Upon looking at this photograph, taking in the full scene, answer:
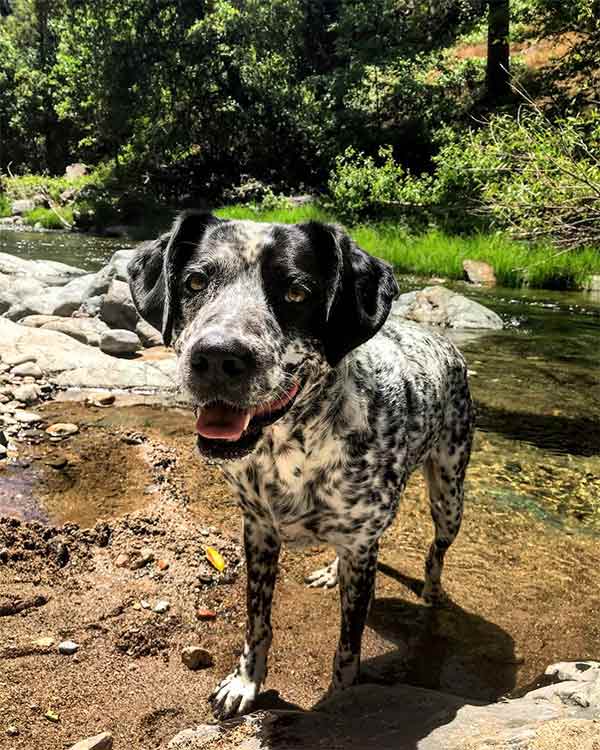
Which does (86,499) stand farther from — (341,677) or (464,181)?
(464,181)

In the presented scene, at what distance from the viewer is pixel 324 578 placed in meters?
3.93

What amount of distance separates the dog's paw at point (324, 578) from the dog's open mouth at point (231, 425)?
6.10 feet

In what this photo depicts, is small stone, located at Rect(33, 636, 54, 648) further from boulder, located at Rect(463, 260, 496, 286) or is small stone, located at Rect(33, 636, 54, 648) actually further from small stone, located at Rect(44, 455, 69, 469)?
boulder, located at Rect(463, 260, 496, 286)

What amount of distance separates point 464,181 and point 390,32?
39.9ft

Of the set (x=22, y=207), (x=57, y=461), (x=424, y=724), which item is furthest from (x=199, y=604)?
(x=22, y=207)

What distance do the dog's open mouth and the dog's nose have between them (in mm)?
168

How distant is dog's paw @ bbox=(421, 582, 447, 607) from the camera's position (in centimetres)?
384

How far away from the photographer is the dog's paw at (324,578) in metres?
3.91

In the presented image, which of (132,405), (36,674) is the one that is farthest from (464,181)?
(36,674)

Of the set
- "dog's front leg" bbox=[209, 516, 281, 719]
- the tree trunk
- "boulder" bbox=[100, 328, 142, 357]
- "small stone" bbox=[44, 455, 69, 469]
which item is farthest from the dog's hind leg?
the tree trunk

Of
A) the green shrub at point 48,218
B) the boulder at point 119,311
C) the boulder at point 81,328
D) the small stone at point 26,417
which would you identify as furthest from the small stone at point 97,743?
the green shrub at point 48,218

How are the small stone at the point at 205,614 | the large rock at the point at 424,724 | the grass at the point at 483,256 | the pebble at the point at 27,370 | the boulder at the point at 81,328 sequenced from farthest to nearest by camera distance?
1. the grass at the point at 483,256
2. the boulder at the point at 81,328
3. the pebble at the point at 27,370
4. the small stone at the point at 205,614
5. the large rock at the point at 424,724

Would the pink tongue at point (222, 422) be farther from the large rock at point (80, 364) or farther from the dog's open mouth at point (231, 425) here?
the large rock at point (80, 364)

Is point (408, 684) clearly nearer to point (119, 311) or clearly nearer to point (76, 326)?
point (76, 326)
